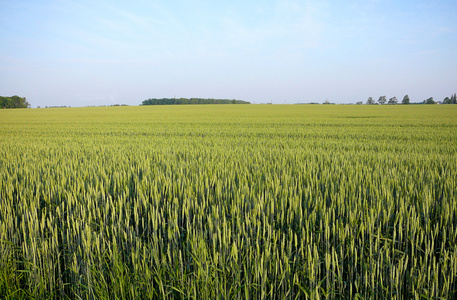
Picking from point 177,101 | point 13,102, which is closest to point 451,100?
point 177,101

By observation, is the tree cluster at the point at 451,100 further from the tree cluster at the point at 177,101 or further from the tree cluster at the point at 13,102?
the tree cluster at the point at 13,102

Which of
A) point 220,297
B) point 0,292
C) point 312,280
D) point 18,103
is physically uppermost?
point 18,103

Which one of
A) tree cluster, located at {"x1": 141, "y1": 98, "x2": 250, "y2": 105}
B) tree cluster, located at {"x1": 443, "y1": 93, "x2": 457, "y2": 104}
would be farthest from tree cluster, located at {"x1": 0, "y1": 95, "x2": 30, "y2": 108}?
tree cluster, located at {"x1": 443, "y1": 93, "x2": 457, "y2": 104}

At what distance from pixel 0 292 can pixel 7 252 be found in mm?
418

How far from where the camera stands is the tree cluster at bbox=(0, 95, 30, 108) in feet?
262

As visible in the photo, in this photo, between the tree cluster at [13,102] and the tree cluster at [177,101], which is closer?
the tree cluster at [13,102]

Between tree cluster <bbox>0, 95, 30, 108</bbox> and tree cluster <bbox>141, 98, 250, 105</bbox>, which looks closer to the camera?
tree cluster <bbox>0, 95, 30, 108</bbox>

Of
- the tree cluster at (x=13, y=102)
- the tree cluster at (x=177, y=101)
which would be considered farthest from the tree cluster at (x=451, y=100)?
the tree cluster at (x=13, y=102)

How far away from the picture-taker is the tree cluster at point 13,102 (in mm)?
79938

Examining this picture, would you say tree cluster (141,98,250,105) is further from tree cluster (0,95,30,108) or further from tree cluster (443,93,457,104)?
tree cluster (443,93,457,104)

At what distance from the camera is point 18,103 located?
84438 millimetres

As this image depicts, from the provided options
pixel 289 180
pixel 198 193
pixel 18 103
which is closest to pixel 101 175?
pixel 198 193

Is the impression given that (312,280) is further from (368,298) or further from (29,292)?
(29,292)

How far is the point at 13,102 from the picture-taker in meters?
82.4
